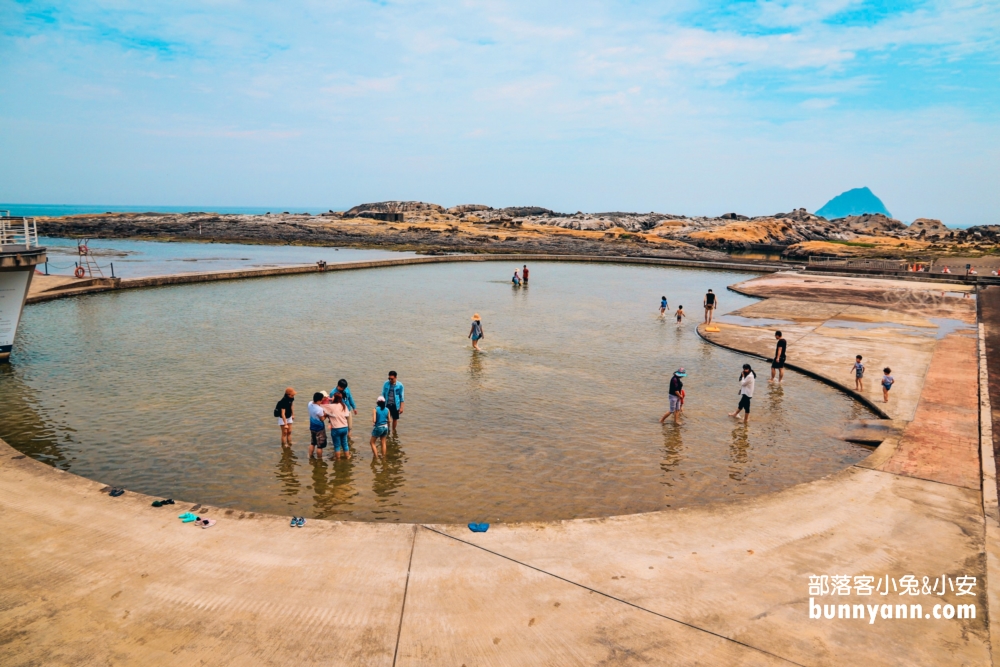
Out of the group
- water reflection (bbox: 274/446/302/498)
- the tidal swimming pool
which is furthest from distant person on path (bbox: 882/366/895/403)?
water reflection (bbox: 274/446/302/498)

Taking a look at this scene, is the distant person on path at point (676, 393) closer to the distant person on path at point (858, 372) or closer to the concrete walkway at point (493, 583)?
the concrete walkway at point (493, 583)

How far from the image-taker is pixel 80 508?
8680 mm

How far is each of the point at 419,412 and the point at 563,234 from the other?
276 ft

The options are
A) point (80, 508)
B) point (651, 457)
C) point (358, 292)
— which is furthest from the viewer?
point (358, 292)

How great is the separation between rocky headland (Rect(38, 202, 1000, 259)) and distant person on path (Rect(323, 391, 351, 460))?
204ft

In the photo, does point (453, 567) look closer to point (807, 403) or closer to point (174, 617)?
point (174, 617)

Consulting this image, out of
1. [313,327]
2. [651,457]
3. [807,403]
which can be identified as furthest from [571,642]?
[313,327]

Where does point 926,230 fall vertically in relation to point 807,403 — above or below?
above

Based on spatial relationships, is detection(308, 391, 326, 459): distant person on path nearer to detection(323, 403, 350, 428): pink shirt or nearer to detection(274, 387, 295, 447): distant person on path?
detection(323, 403, 350, 428): pink shirt

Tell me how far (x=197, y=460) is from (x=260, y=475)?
1.53 m

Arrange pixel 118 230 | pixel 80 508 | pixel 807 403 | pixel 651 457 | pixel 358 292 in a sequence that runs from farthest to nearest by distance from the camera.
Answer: pixel 118 230 < pixel 358 292 < pixel 807 403 < pixel 651 457 < pixel 80 508

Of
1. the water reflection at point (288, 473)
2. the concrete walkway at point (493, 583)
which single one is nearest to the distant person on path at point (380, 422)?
the water reflection at point (288, 473)

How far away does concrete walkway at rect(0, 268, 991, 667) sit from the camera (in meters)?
6.08

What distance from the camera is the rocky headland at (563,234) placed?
78625 mm
